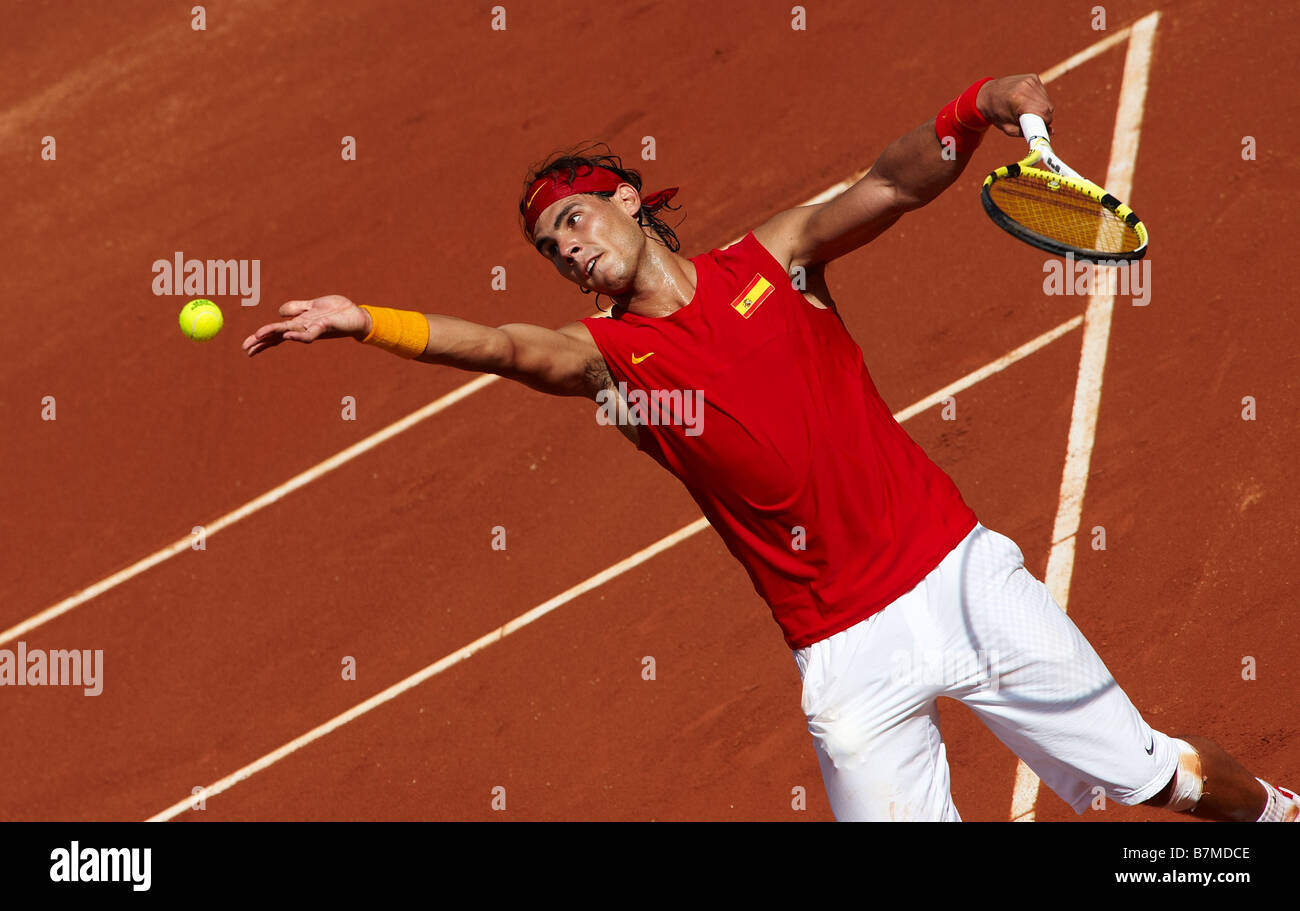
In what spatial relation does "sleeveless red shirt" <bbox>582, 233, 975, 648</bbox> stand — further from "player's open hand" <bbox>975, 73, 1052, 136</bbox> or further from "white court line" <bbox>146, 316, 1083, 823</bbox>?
"white court line" <bbox>146, 316, 1083, 823</bbox>

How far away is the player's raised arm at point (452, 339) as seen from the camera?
479cm

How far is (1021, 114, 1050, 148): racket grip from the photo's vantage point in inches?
196

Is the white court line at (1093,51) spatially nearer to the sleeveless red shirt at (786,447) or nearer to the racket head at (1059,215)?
the racket head at (1059,215)

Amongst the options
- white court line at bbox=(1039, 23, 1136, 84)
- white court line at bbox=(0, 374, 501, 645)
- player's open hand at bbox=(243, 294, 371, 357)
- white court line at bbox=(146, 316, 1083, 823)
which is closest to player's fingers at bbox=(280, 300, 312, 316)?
player's open hand at bbox=(243, 294, 371, 357)

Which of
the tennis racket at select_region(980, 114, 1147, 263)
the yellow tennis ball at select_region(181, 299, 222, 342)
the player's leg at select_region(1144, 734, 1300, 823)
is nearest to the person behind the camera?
the tennis racket at select_region(980, 114, 1147, 263)

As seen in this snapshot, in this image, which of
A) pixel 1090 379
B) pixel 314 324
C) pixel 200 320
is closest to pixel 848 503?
pixel 314 324

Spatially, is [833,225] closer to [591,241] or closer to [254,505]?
[591,241]

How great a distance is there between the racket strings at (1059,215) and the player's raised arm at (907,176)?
20cm

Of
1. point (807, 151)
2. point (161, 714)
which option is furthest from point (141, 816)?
point (807, 151)

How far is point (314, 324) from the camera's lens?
478 centimetres

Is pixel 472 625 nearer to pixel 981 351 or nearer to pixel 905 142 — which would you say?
pixel 981 351

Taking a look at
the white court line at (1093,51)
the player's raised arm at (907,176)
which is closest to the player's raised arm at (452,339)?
the player's raised arm at (907,176)

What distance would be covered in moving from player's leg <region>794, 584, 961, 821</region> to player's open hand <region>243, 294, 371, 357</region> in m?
2.01

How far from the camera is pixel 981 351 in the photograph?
844 centimetres
